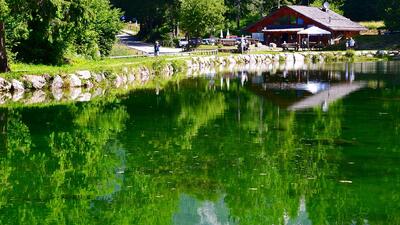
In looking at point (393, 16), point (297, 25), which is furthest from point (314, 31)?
point (393, 16)

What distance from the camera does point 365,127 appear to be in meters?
18.4

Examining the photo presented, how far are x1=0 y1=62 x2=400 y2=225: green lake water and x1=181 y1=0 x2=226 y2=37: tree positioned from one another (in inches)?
1431

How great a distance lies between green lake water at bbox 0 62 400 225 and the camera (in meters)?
10.4

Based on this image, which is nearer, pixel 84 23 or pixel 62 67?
pixel 62 67

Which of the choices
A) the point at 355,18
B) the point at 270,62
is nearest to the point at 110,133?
the point at 270,62

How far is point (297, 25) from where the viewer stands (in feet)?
254

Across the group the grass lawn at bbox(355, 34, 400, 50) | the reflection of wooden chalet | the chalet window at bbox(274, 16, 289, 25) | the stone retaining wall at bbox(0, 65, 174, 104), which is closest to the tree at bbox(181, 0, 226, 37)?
the reflection of wooden chalet

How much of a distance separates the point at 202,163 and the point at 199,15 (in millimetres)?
48298

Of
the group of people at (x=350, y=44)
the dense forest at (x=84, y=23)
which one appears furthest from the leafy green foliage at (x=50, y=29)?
the group of people at (x=350, y=44)

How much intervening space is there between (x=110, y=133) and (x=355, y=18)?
79733 mm

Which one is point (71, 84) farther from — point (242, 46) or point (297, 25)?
point (297, 25)

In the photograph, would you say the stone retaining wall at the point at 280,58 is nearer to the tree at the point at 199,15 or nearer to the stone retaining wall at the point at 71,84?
the tree at the point at 199,15

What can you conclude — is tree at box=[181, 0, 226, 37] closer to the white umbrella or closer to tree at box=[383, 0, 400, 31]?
the white umbrella

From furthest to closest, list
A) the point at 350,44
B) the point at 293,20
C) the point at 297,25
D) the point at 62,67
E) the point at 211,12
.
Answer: the point at 293,20, the point at 297,25, the point at 350,44, the point at 211,12, the point at 62,67
